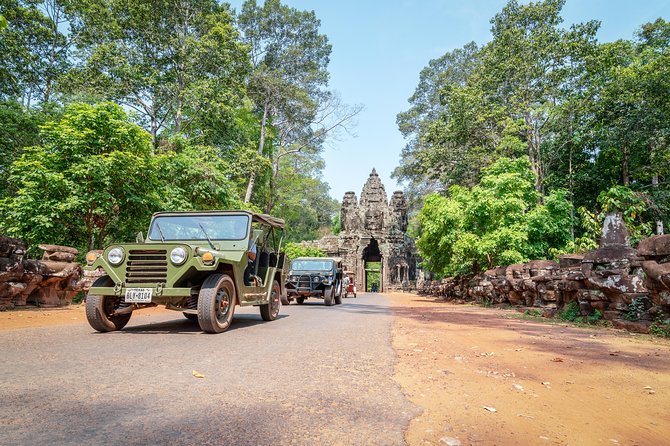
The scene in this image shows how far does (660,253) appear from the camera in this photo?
664 centimetres

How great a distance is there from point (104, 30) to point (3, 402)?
24761 mm

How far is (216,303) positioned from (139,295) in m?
1.07

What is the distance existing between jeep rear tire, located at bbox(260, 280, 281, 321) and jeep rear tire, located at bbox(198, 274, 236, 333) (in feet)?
5.81

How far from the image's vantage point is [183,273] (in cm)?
574

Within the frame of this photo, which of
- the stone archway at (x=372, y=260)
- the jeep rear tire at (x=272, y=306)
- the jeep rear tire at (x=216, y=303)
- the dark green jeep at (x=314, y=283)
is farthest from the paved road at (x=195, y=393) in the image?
the stone archway at (x=372, y=260)

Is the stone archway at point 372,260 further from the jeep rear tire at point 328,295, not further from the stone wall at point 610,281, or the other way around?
the stone wall at point 610,281

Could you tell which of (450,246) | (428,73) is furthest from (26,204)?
(428,73)

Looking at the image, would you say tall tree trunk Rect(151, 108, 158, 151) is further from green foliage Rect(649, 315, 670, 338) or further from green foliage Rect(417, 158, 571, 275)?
green foliage Rect(649, 315, 670, 338)

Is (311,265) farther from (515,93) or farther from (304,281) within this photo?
(515,93)

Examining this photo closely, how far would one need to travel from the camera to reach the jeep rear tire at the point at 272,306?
27.0 ft

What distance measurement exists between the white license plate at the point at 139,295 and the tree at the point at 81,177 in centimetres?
815

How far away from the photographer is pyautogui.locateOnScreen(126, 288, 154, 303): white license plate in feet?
18.3

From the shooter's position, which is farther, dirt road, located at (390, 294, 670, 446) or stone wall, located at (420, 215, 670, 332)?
stone wall, located at (420, 215, 670, 332)

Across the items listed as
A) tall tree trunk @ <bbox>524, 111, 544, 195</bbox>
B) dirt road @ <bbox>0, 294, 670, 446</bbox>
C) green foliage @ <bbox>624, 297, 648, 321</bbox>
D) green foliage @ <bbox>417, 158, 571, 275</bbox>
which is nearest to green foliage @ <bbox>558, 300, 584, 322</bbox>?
green foliage @ <bbox>624, 297, 648, 321</bbox>
